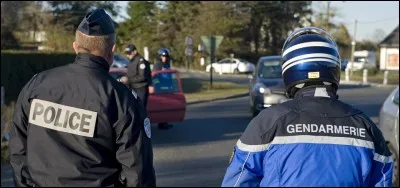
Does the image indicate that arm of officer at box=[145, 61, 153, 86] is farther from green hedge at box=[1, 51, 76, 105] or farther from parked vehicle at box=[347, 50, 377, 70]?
parked vehicle at box=[347, 50, 377, 70]

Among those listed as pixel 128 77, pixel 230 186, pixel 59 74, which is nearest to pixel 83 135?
pixel 59 74

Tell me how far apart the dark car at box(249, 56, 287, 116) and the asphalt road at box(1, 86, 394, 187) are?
0.60m

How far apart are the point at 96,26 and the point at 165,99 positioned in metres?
9.05

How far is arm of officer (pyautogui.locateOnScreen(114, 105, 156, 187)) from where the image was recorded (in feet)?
10.2

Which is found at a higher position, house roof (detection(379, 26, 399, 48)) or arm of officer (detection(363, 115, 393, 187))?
house roof (detection(379, 26, 399, 48))

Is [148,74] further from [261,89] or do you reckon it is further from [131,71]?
[261,89]

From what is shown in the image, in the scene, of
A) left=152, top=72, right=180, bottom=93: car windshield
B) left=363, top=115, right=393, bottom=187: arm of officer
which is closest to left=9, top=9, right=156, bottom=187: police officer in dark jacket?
left=363, top=115, right=393, bottom=187: arm of officer

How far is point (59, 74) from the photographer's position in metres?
3.24

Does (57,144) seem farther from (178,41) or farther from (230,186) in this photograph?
(178,41)

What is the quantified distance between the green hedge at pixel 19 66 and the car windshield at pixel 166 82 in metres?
8.19

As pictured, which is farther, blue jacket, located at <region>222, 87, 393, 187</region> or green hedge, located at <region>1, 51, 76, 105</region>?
green hedge, located at <region>1, 51, 76, 105</region>

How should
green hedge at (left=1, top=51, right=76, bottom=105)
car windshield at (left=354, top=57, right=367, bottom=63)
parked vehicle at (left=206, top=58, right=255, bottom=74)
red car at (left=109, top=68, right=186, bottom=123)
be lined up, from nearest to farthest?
red car at (left=109, top=68, right=186, bottom=123) → green hedge at (left=1, top=51, right=76, bottom=105) → parked vehicle at (left=206, top=58, right=255, bottom=74) → car windshield at (left=354, top=57, right=367, bottom=63)

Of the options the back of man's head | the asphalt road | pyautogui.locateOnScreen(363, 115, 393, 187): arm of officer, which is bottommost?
the asphalt road

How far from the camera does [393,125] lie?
25.7 feet
